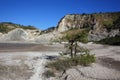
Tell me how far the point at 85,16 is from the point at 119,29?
50.5 meters

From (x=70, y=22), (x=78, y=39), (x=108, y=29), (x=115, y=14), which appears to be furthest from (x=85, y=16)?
(x=78, y=39)

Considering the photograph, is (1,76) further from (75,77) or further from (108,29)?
(108,29)

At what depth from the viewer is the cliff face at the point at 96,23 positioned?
362 ft

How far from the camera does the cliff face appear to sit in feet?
362

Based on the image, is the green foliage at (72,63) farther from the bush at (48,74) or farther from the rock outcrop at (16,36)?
the rock outcrop at (16,36)

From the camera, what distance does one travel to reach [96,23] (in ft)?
431

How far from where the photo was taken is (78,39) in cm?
2895

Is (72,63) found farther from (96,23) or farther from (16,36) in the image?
(16,36)

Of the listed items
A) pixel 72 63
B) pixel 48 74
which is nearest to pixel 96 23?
pixel 72 63

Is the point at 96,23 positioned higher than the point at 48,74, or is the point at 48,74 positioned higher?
the point at 96,23

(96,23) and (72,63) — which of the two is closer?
(72,63)

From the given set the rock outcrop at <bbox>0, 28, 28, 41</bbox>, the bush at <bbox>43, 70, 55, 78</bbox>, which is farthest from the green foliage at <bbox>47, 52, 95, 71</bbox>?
the rock outcrop at <bbox>0, 28, 28, 41</bbox>

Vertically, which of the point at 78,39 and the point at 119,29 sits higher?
the point at 119,29

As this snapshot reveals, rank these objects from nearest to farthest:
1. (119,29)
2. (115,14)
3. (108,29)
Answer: (119,29), (108,29), (115,14)
